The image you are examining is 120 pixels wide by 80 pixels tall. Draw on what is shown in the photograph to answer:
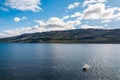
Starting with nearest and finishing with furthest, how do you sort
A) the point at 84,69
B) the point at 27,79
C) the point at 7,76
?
1. the point at 27,79
2. the point at 7,76
3. the point at 84,69

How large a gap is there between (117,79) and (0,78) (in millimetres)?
66255

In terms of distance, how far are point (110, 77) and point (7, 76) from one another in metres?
61.0

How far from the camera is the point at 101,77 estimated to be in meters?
94.9

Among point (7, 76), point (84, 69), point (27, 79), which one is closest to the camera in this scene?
point (27, 79)

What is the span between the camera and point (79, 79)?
297ft

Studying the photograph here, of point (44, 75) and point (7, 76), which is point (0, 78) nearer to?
point (7, 76)

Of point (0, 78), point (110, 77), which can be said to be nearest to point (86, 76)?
point (110, 77)

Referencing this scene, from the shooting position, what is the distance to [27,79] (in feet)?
293

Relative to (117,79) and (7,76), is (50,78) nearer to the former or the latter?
→ (7,76)

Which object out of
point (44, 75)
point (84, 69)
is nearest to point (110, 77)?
point (84, 69)

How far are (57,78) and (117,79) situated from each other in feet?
111

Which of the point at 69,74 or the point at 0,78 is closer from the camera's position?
the point at 0,78

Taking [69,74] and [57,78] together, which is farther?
[69,74]

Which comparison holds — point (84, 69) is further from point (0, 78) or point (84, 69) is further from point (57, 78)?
point (0, 78)
